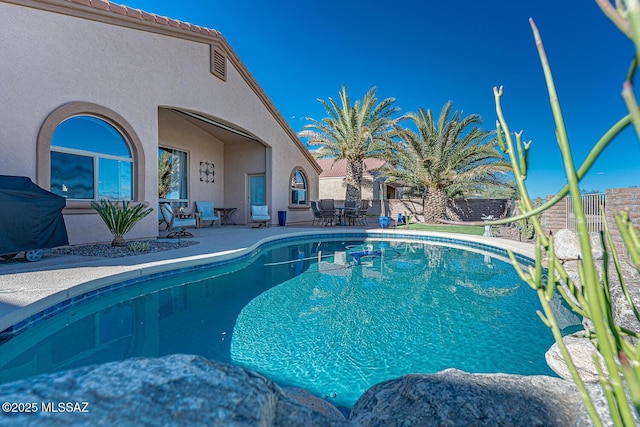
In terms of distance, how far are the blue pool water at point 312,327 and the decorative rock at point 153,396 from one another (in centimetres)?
215

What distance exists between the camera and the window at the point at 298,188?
17027 millimetres

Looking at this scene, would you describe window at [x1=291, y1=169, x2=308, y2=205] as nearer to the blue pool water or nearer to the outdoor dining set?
the outdoor dining set

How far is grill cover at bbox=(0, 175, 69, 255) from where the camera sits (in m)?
5.46

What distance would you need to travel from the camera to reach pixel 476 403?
1654 millimetres

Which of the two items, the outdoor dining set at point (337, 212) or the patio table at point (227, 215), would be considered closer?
the patio table at point (227, 215)

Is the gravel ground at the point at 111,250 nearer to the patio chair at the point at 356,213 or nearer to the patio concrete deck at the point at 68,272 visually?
the patio concrete deck at the point at 68,272

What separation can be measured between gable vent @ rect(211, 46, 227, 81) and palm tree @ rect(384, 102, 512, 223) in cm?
1040

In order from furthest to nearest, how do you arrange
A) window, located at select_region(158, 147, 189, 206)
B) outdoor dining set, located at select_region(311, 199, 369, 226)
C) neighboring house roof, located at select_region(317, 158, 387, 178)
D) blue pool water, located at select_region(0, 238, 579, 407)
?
neighboring house roof, located at select_region(317, 158, 387, 178) < outdoor dining set, located at select_region(311, 199, 369, 226) < window, located at select_region(158, 147, 189, 206) < blue pool water, located at select_region(0, 238, 579, 407)

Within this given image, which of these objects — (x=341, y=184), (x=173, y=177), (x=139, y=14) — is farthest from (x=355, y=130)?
(x=139, y=14)

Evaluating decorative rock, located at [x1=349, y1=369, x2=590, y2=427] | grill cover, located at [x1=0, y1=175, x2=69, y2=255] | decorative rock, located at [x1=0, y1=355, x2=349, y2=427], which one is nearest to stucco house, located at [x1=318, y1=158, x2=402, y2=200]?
grill cover, located at [x1=0, y1=175, x2=69, y2=255]

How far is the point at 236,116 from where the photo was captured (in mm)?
12453

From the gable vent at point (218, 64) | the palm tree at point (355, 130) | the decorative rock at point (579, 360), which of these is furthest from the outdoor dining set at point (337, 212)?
the decorative rock at point (579, 360)

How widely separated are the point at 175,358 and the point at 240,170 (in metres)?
15.4

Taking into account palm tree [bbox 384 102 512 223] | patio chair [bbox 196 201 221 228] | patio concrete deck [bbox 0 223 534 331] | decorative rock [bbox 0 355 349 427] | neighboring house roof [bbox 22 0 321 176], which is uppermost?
neighboring house roof [bbox 22 0 321 176]
